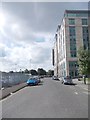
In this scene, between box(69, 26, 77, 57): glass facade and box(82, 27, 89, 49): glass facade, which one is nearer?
box(69, 26, 77, 57): glass facade

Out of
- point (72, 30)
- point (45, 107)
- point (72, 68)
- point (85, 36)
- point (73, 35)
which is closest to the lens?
point (45, 107)

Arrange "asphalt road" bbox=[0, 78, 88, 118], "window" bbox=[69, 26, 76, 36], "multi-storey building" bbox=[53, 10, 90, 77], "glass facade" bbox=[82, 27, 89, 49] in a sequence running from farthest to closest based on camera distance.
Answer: "glass facade" bbox=[82, 27, 89, 49] → "window" bbox=[69, 26, 76, 36] → "multi-storey building" bbox=[53, 10, 90, 77] → "asphalt road" bbox=[0, 78, 88, 118]

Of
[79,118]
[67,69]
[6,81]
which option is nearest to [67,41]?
[67,69]

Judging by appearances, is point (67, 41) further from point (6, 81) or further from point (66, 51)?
point (6, 81)

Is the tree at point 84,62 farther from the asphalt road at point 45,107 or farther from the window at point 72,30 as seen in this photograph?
the window at point 72,30

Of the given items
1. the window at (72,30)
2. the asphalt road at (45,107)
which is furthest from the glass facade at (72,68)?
the asphalt road at (45,107)

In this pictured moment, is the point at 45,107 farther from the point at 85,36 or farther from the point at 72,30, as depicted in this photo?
the point at 85,36

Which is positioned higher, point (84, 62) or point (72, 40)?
point (72, 40)

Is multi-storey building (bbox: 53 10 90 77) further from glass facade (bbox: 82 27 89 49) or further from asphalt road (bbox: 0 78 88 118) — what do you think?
asphalt road (bbox: 0 78 88 118)

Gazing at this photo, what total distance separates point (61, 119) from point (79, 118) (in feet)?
2.47

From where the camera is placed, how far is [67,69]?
11400 centimetres

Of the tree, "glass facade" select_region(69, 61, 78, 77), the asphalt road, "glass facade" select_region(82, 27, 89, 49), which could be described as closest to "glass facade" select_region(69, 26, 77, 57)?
"glass facade" select_region(69, 61, 78, 77)

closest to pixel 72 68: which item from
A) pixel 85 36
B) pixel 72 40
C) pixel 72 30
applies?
pixel 72 40

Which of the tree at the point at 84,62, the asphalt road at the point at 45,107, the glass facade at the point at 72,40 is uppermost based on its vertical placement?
the glass facade at the point at 72,40
